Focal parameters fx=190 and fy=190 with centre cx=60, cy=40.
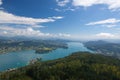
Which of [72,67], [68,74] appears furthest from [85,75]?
[72,67]

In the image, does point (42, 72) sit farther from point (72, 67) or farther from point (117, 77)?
point (117, 77)

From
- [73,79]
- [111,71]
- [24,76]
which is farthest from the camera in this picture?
[111,71]

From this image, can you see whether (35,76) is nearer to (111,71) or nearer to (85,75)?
(85,75)

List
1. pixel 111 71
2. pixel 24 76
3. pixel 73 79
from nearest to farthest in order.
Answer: pixel 73 79 → pixel 24 76 → pixel 111 71

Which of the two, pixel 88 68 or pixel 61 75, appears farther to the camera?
pixel 88 68

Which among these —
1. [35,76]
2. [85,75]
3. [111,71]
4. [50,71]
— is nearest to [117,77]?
[111,71]

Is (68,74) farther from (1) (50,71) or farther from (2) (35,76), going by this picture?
(2) (35,76)

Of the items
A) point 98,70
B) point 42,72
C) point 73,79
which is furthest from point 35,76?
point 98,70
